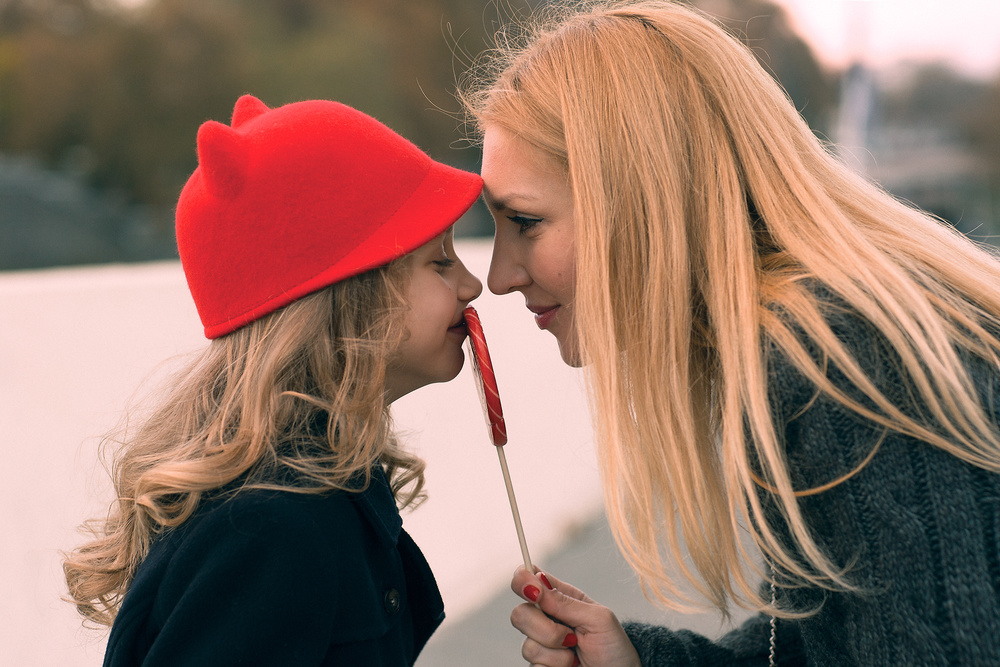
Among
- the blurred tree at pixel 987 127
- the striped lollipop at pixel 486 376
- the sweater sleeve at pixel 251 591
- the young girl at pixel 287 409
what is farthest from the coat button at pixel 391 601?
the blurred tree at pixel 987 127

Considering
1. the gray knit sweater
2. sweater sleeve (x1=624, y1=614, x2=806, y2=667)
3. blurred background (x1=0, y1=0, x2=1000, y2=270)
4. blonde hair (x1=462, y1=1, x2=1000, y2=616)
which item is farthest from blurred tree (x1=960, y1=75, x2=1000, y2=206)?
the gray knit sweater

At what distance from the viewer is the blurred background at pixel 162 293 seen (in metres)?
3.64

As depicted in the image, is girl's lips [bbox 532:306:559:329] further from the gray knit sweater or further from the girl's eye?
the gray knit sweater

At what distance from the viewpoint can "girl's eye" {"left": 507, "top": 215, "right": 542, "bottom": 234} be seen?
2.12m

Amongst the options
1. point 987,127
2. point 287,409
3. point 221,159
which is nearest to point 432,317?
point 287,409

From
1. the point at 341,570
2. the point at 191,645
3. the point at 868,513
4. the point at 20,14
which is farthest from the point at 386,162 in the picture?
the point at 20,14

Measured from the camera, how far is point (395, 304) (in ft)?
6.40

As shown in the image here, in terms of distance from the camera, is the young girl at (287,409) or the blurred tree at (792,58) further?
the blurred tree at (792,58)

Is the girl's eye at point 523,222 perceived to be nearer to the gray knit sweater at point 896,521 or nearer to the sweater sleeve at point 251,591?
the gray knit sweater at point 896,521

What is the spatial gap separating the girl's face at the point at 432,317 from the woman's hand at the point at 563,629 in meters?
0.50

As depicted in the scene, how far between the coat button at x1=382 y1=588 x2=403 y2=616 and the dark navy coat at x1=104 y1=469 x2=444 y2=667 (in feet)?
0.11

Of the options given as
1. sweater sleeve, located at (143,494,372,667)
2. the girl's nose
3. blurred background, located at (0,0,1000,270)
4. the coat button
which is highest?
blurred background, located at (0,0,1000,270)

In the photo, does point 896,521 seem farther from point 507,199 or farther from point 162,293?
point 162,293

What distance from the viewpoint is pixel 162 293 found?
467cm
